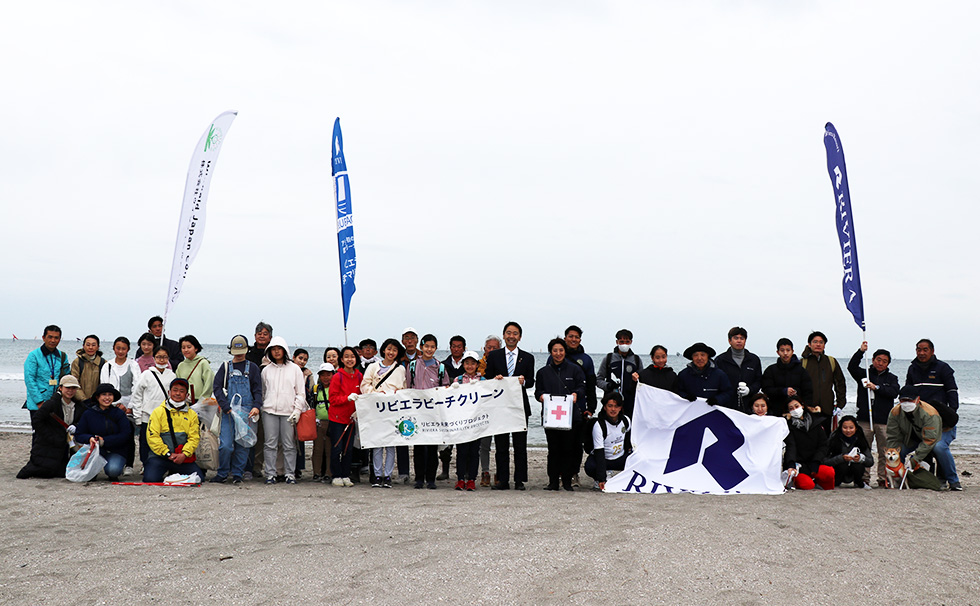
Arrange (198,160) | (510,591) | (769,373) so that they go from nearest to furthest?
(510,591)
(769,373)
(198,160)

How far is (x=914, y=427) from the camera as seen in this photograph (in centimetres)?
870

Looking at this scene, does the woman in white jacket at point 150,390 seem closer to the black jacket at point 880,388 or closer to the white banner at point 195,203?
the white banner at point 195,203

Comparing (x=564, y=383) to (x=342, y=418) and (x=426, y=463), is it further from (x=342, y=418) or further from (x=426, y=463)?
(x=342, y=418)

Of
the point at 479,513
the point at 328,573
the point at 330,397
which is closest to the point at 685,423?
the point at 479,513

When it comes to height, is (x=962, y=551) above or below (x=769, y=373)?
below

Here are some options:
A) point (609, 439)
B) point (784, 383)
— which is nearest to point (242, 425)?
point (609, 439)

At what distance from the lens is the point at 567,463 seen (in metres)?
8.66

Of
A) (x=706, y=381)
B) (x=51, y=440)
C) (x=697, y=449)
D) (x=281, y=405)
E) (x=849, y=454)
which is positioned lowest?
(x=849, y=454)

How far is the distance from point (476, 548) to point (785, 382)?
16.8 feet

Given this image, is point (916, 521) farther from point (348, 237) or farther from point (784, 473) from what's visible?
point (348, 237)

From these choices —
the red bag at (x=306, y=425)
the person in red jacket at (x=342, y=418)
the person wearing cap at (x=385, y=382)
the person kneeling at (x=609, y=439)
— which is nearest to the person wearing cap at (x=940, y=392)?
the person kneeling at (x=609, y=439)

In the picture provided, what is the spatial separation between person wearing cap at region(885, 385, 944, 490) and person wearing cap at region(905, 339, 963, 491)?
0.08m

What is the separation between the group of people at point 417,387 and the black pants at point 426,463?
0.02m

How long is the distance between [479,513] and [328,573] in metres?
2.04
